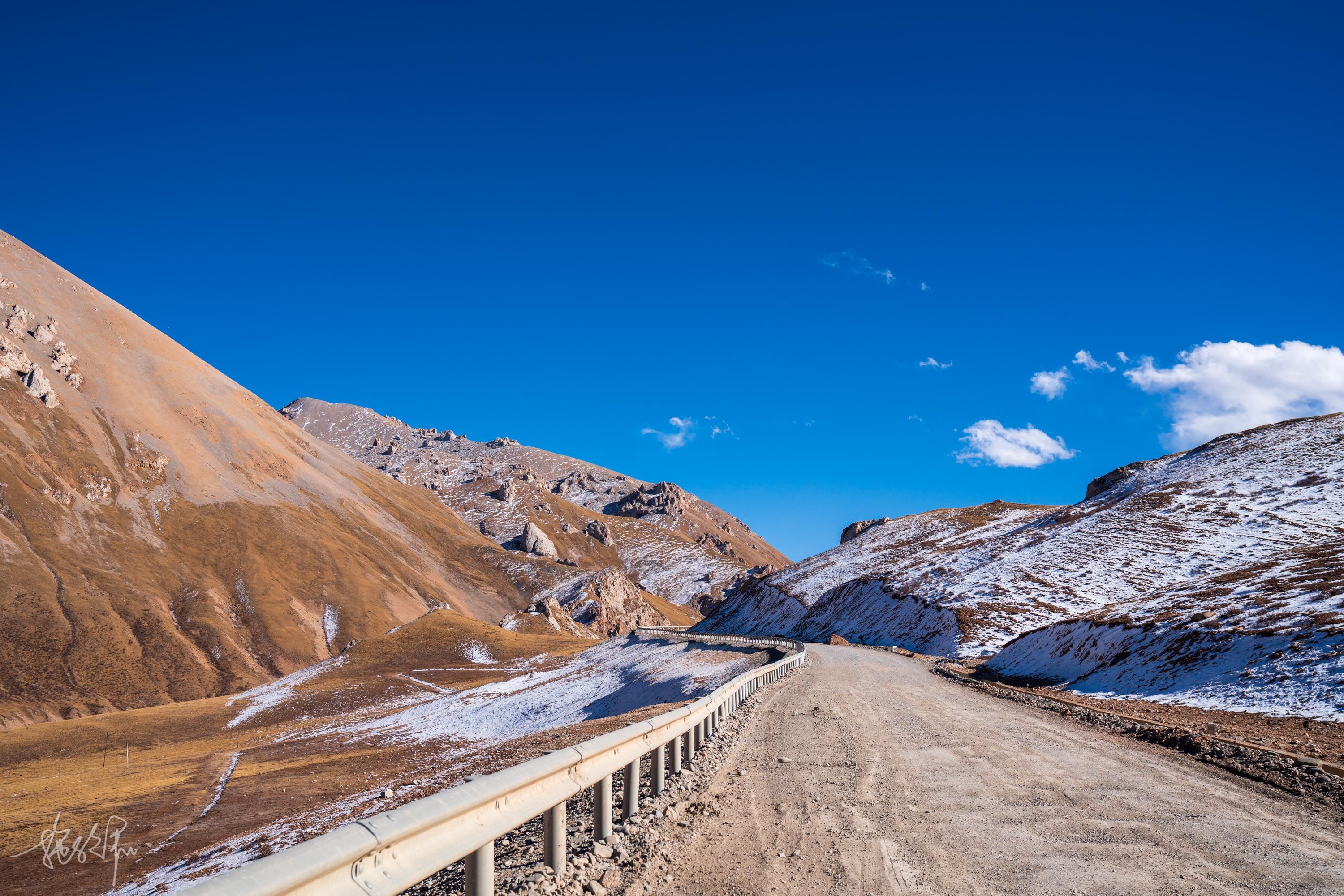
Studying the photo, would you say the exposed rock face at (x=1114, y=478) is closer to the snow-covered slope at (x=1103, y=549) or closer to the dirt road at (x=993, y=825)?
the snow-covered slope at (x=1103, y=549)

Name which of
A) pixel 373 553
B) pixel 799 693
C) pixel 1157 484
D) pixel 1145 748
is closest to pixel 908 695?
pixel 799 693

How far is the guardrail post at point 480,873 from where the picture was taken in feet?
14.5

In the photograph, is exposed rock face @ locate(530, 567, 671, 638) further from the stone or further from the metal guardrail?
the metal guardrail

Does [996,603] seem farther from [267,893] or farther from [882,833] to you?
[267,893]

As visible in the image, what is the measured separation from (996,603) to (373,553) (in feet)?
488

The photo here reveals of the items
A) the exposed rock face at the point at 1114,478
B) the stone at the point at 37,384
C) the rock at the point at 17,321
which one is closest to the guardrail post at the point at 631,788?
the exposed rock face at the point at 1114,478

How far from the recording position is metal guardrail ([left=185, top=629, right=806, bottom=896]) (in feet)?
9.83

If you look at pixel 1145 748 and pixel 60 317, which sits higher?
pixel 60 317

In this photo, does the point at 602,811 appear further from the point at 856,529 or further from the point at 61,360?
the point at 61,360

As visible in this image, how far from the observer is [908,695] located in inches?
894

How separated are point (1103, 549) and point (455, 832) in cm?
6923
